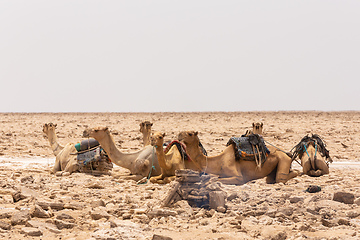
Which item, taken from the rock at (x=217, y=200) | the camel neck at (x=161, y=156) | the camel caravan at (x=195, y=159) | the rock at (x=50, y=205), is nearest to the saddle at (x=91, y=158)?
the camel caravan at (x=195, y=159)

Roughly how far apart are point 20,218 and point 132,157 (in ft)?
15.9

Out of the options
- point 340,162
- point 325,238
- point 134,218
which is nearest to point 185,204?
point 134,218

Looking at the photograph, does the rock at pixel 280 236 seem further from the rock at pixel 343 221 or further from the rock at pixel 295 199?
the rock at pixel 295 199

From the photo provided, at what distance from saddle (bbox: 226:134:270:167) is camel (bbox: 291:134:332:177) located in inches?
59.6

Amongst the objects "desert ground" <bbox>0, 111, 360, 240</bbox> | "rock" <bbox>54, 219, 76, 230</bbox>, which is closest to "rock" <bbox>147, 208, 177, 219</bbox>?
"desert ground" <bbox>0, 111, 360, 240</bbox>

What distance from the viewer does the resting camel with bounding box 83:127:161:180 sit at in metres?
9.70

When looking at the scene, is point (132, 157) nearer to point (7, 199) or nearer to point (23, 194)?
point (23, 194)

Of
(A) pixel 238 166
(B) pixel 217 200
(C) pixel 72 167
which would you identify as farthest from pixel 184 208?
(C) pixel 72 167

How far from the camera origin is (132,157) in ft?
33.0

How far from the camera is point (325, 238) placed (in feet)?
15.4

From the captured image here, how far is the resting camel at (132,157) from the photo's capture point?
31.8 feet

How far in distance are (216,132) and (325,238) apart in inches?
695

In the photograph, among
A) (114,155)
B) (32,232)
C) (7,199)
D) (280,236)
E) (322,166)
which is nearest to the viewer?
(280,236)

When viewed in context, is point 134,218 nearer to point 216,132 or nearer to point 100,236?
point 100,236
